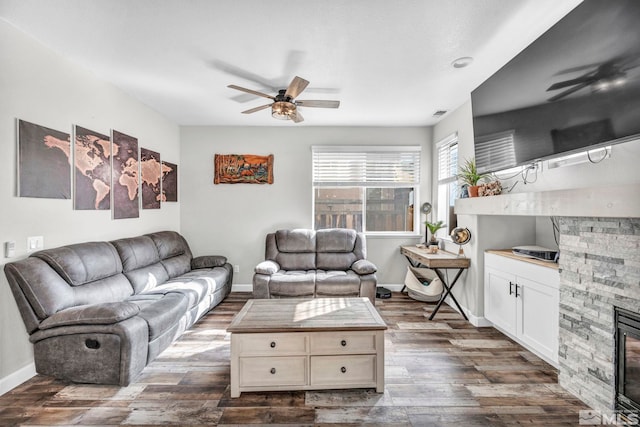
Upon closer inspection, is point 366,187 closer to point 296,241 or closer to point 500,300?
point 296,241

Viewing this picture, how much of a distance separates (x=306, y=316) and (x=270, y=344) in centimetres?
35

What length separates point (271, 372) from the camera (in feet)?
6.88

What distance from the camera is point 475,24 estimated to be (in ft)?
7.01

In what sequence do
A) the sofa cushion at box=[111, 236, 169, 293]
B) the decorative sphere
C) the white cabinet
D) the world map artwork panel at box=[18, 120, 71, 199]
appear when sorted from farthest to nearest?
the decorative sphere
the sofa cushion at box=[111, 236, 169, 293]
the white cabinet
the world map artwork panel at box=[18, 120, 71, 199]

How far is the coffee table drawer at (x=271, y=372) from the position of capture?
82.5 inches

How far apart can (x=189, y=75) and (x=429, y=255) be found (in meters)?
3.35

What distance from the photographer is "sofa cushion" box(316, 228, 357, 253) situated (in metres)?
→ 4.38

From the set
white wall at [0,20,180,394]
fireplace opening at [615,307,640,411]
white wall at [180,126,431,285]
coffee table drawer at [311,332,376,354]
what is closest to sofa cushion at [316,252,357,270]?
white wall at [180,126,431,285]

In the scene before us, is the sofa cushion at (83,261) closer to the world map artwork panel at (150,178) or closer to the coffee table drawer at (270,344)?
the world map artwork panel at (150,178)

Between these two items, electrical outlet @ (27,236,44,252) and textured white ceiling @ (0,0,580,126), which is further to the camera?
electrical outlet @ (27,236,44,252)

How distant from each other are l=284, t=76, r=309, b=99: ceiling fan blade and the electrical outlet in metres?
2.42

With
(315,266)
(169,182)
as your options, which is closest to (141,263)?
(169,182)

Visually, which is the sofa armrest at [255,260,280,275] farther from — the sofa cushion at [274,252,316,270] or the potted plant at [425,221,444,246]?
the potted plant at [425,221,444,246]

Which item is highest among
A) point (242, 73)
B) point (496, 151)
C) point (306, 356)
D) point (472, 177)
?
point (242, 73)
